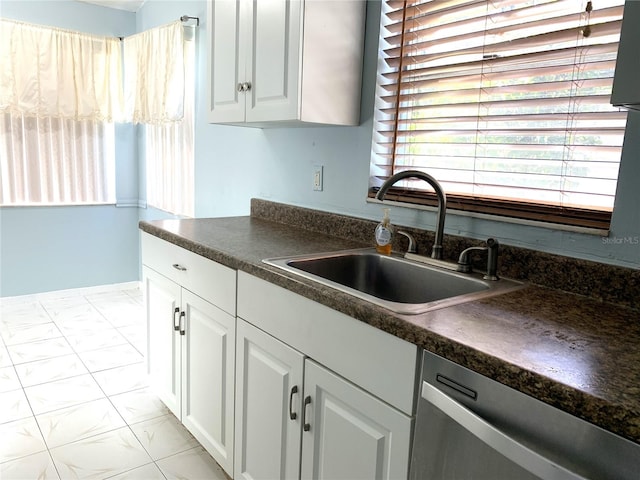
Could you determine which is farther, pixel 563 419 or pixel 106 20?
pixel 106 20

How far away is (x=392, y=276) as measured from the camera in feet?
5.42

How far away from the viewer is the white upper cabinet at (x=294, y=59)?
1.74 m

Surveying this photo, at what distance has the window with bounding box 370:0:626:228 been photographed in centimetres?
131

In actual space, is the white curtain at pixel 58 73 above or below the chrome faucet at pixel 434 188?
above

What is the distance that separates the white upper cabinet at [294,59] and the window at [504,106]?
0.41ft

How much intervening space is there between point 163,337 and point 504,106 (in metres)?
1.67

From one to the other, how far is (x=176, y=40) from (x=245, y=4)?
1.45 meters

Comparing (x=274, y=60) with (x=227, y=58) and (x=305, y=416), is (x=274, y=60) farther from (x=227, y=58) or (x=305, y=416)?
(x=305, y=416)

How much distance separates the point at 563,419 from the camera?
749 millimetres

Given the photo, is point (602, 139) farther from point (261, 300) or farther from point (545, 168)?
point (261, 300)

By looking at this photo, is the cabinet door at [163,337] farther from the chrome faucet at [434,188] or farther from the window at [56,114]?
the window at [56,114]

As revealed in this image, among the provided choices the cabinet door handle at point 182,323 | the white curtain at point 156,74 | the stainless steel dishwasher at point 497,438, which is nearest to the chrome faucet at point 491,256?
the stainless steel dishwasher at point 497,438

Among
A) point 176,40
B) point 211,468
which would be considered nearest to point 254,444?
point 211,468

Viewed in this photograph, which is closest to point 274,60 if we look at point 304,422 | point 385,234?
point 385,234
